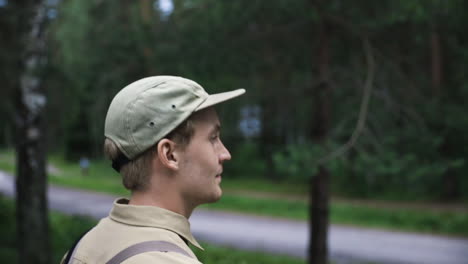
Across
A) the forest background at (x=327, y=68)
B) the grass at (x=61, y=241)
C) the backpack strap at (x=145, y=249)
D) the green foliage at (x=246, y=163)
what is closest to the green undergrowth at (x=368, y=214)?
the grass at (x=61, y=241)

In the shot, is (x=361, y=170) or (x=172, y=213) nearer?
(x=172, y=213)

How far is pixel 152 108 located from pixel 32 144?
6406mm

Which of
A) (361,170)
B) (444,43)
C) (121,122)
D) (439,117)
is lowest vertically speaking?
(121,122)

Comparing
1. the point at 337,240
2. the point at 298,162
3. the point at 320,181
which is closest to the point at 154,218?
the point at 298,162

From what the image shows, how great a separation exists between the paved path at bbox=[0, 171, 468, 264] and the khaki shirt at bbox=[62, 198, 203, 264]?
10.4 m

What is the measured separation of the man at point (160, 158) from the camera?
1.34 m

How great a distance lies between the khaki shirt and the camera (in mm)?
1259

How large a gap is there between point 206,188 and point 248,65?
6.84 metres

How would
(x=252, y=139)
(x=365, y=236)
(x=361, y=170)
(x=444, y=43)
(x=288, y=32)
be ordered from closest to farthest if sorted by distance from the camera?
(x=361, y=170), (x=444, y=43), (x=288, y=32), (x=365, y=236), (x=252, y=139)

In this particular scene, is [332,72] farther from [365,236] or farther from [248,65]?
[365,236]

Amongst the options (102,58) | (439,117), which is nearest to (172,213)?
(439,117)

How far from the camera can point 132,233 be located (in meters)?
1.29

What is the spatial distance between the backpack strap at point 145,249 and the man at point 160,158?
6 cm

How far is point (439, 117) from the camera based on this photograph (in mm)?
6773
